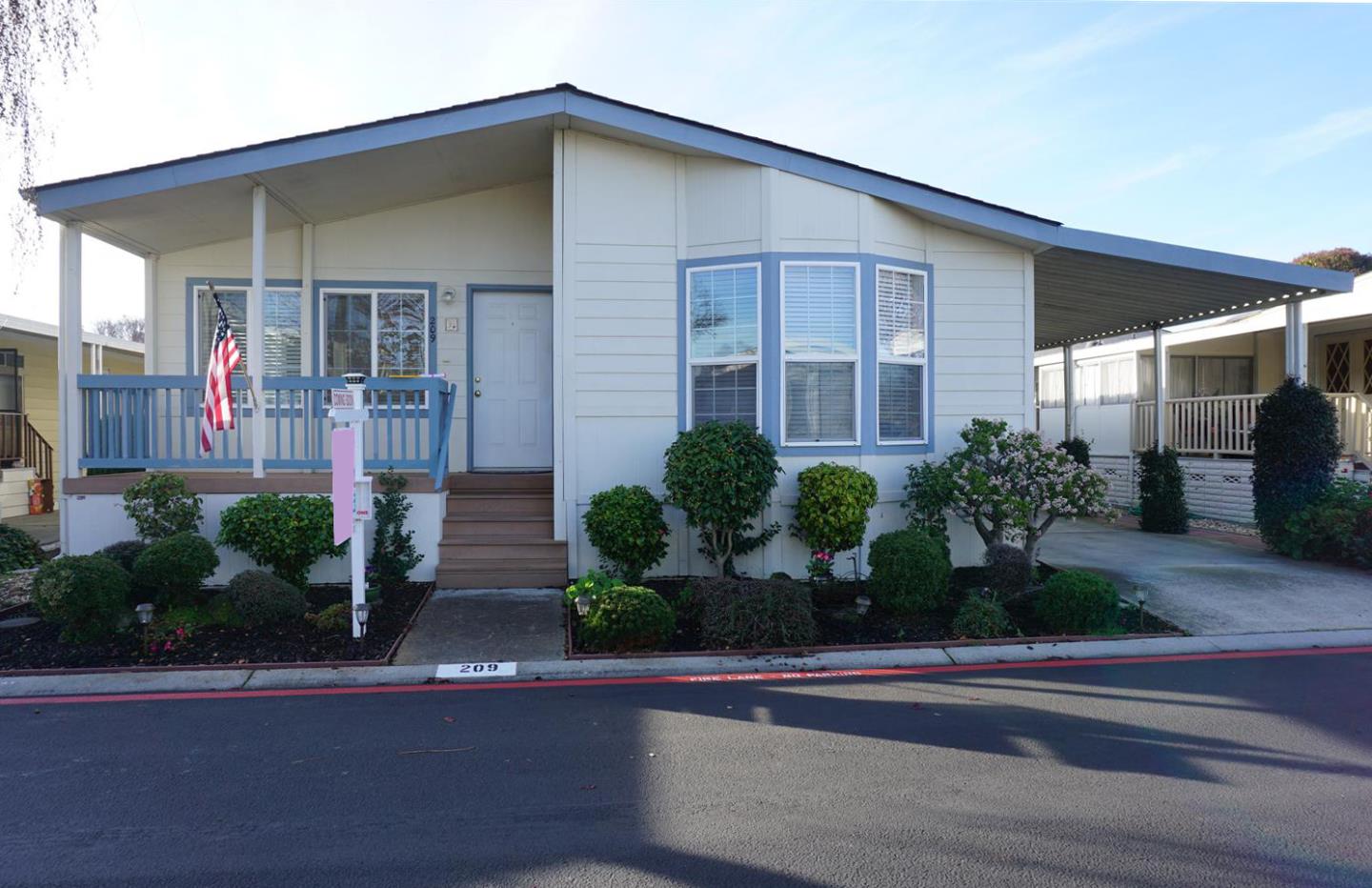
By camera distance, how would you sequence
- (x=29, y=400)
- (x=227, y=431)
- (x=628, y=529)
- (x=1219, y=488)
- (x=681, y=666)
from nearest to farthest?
1. (x=681, y=666)
2. (x=628, y=529)
3. (x=227, y=431)
4. (x=1219, y=488)
5. (x=29, y=400)

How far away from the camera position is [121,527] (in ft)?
26.2

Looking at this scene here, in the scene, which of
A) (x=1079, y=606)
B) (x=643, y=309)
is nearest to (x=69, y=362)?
(x=643, y=309)

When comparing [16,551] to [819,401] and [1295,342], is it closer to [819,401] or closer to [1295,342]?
[819,401]

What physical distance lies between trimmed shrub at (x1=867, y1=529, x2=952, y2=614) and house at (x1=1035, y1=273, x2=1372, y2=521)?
22.2 feet

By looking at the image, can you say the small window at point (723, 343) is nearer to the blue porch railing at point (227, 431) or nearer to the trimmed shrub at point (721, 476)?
the trimmed shrub at point (721, 476)

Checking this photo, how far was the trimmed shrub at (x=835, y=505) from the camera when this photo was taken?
7.57 meters

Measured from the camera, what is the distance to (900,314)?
8.63 metres

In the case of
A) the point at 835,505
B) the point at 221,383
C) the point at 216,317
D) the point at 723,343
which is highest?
the point at 216,317

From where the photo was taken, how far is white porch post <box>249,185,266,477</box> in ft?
26.8

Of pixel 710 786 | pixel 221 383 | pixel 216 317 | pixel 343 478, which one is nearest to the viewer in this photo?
pixel 710 786

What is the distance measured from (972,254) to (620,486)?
4593 mm

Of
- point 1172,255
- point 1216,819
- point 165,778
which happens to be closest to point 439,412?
point 165,778

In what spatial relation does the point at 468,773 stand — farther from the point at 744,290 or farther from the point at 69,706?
the point at 744,290

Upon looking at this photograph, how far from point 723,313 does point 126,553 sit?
5.90 metres
